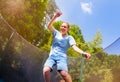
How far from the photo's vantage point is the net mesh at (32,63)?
579cm

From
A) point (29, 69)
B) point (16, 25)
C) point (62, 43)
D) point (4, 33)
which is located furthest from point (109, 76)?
point (16, 25)

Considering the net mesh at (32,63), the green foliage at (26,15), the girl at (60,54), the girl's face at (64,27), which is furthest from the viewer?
the green foliage at (26,15)

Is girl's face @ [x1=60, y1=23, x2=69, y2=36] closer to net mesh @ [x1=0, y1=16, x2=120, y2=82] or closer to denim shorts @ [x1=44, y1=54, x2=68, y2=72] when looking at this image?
denim shorts @ [x1=44, y1=54, x2=68, y2=72]

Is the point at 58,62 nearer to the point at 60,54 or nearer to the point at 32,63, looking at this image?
the point at 60,54

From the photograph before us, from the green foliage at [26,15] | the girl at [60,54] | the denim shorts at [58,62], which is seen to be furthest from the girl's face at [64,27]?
the green foliage at [26,15]

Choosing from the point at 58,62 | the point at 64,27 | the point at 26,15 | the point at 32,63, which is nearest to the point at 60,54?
the point at 58,62

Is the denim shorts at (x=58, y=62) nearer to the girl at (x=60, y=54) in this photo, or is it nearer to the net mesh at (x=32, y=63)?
the girl at (x=60, y=54)

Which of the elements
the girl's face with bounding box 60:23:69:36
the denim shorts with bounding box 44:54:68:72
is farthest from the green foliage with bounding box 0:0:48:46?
the denim shorts with bounding box 44:54:68:72

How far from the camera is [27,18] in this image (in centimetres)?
1461

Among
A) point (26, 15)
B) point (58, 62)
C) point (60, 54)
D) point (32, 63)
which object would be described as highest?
point (26, 15)

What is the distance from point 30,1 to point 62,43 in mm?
11110

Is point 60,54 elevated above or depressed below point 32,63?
below

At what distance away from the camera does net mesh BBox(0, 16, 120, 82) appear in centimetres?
579

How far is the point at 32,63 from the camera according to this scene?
6.05m
